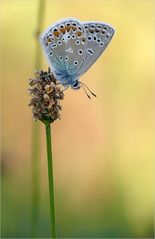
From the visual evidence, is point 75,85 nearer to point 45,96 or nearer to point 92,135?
point 45,96

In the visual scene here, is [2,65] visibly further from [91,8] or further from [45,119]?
[45,119]

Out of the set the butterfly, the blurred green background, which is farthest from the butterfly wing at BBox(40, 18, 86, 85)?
the blurred green background

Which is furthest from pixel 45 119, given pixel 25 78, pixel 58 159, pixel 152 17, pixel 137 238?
pixel 152 17

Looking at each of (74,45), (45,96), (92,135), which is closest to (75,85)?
(74,45)

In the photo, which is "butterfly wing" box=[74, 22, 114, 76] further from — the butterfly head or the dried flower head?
the dried flower head

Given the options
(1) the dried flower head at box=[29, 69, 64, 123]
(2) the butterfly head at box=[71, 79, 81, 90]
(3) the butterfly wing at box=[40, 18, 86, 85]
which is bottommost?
(1) the dried flower head at box=[29, 69, 64, 123]
